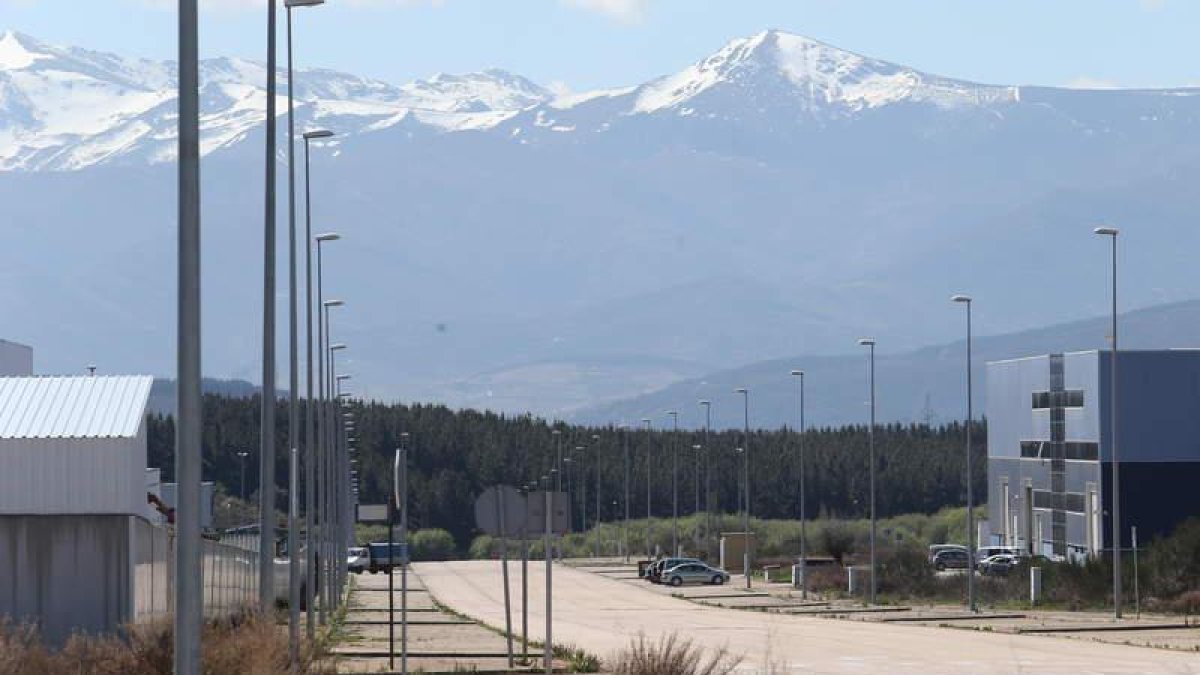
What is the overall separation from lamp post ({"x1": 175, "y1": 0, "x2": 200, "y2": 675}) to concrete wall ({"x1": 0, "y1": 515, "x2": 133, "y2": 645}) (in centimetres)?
1369

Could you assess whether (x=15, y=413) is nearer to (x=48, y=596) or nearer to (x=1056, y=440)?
(x=48, y=596)

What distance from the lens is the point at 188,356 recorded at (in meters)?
20.0

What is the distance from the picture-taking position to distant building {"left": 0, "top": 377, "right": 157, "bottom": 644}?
33750 millimetres

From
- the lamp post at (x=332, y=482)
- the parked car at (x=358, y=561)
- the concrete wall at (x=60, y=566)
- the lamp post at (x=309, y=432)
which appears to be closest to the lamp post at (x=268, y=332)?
the lamp post at (x=309, y=432)

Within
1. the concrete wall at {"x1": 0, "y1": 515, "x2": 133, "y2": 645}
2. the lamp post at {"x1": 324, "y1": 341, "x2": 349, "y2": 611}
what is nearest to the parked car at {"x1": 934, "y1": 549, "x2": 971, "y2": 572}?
the lamp post at {"x1": 324, "y1": 341, "x2": 349, "y2": 611}

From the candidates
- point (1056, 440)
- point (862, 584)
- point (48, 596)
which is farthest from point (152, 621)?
point (1056, 440)

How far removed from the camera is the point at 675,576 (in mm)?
107062

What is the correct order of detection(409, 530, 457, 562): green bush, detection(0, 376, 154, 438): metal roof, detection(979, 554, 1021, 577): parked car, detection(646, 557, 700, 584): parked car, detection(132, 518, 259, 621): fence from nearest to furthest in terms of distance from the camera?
detection(132, 518, 259, 621): fence
detection(0, 376, 154, 438): metal roof
detection(979, 554, 1021, 577): parked car
detection(646, 557, 700, 584): parked car
detection(409, 530, 457, 562): green bush

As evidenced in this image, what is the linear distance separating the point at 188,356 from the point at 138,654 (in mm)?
9265

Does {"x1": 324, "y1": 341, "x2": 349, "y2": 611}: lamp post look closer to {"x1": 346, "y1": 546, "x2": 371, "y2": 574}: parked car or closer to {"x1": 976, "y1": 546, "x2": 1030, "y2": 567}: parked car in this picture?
{"x1": 346, "y1": 546, "x2": 371, "y2": 574}: parked car

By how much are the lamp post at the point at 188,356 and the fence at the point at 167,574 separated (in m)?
7.81

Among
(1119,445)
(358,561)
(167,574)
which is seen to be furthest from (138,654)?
(358,561)

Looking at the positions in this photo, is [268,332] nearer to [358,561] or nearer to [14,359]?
[14,359]

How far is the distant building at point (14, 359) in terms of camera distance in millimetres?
78438
